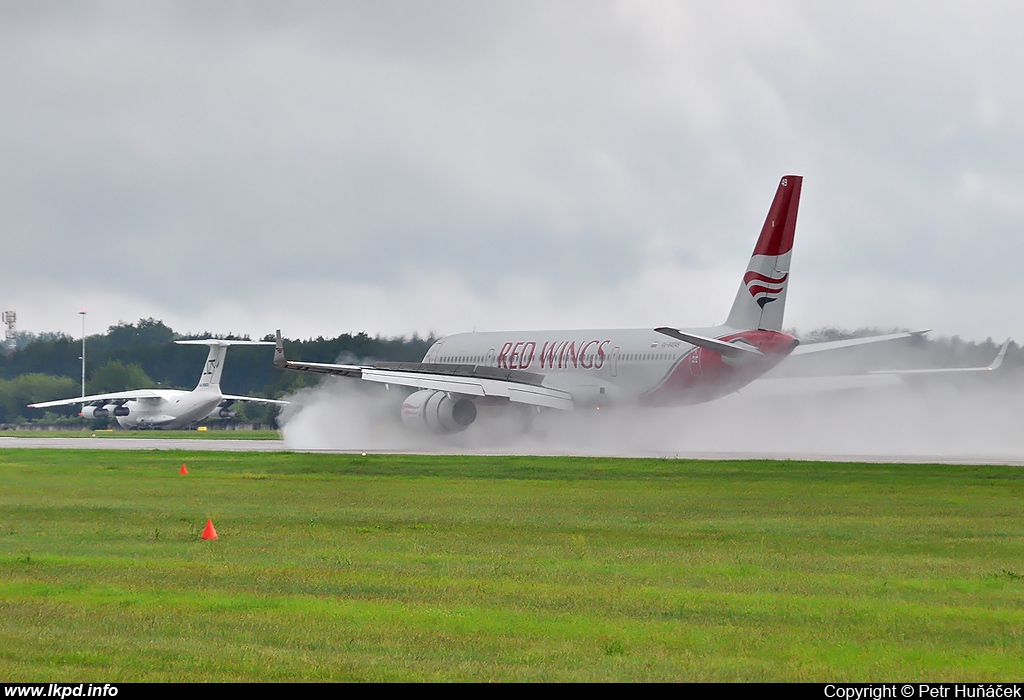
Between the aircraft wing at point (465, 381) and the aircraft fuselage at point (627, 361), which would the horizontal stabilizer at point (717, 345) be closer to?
the aircraft fuselage at point (627, 361)

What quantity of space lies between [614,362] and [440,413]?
7.49 meters

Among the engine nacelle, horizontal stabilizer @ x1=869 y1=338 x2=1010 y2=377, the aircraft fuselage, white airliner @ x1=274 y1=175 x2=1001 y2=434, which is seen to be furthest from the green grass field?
the engine nacelle

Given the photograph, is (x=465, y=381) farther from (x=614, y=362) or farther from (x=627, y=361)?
(x=627, y=361)

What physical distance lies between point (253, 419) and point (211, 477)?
3058 inches

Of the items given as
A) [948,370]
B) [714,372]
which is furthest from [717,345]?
[948,370]

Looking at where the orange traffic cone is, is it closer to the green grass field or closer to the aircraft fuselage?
the green grass field

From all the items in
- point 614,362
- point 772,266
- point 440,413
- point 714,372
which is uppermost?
point 772,266

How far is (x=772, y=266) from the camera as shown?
47.1 metres

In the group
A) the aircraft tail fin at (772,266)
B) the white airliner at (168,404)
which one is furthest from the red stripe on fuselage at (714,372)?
the white airliner at (168,404)

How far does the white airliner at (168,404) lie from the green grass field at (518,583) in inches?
2584

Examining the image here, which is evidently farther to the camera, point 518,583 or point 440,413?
point 440,413

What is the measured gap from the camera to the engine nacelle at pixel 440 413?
54.8 metres

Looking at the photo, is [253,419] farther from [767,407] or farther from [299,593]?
[299,593]
